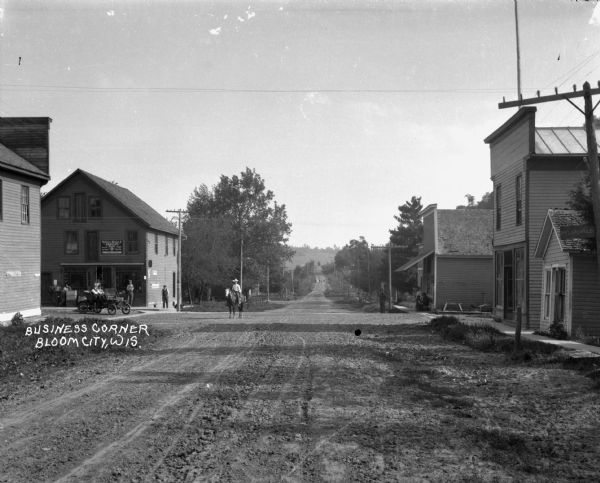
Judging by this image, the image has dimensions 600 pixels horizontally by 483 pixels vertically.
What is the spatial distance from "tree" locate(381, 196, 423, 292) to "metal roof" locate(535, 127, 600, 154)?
1703 inches

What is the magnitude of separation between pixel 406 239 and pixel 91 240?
41841 millimetres

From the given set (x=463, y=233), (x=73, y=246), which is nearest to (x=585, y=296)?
(x=463, y=233)

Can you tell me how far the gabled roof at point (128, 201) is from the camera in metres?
48.1

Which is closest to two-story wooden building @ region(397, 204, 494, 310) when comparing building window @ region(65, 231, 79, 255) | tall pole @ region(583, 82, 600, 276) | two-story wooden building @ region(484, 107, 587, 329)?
two-story wooden building @ region(484, 107, 587, 329)

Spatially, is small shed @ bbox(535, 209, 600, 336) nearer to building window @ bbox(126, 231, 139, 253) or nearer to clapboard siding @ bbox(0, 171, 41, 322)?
clapboard siding @ bbox(0, 171, 41, 322)

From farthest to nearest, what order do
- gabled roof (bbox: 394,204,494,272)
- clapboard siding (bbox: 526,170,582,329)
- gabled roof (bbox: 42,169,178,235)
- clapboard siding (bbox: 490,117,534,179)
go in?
gabled roof (bbox: 42,169,178,235) → gabled roof (bbox: 394,204,494,272) → clapboard siding (bbox: 490,117,534,179) → clapboard siding (bbox: 526,170,582,329)

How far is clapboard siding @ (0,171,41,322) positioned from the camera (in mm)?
24688

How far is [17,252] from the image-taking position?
2588cm

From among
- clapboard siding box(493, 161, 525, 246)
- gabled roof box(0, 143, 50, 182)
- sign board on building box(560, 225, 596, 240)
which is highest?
gabled roof box(0, 143, 50, 182)

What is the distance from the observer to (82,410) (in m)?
8.30

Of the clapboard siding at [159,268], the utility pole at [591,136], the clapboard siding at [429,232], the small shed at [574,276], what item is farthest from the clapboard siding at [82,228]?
the utility pole at [591,136]

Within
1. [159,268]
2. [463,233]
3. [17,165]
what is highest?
[17,165]

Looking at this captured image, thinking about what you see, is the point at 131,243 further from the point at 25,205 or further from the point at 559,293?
the point at 559,293

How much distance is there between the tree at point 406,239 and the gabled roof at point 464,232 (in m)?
24.5
